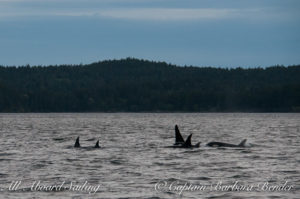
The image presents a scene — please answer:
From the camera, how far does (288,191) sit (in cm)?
2817

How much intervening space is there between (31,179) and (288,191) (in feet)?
32.5

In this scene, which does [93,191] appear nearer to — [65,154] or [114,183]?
[114,183]

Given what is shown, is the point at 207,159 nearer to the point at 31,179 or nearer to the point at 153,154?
the point at 153,154

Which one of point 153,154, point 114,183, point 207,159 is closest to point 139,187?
point 114,183

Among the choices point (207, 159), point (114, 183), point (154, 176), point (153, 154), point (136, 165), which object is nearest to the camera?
point (114, 183)

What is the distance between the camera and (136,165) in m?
37.3

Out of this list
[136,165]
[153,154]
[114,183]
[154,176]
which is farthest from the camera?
[153,154]

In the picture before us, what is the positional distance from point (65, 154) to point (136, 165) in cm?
809

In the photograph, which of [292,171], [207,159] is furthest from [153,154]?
[292,171]

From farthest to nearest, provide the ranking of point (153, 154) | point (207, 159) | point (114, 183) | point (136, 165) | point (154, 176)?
point (153, 154) → point (207, 159) → point (136, 165) → point (154, 176) → point (114, 183)

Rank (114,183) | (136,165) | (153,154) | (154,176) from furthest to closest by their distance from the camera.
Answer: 1. (153,154)
2. (136,165)
3. (154,176)
4. (114,183)

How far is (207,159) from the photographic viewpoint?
132ft

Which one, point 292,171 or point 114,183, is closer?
point 114,183

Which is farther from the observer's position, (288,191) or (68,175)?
(68,175)
